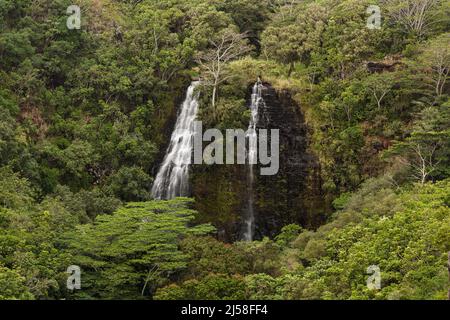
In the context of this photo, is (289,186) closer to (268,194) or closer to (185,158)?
(268,194)

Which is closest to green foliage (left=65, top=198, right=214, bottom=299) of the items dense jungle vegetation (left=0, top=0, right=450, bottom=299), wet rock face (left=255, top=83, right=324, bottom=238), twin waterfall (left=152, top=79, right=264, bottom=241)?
dense jungle vegetation (left=0, top=0, right=450, bottom=299)

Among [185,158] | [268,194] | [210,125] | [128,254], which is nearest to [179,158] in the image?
[185,158]

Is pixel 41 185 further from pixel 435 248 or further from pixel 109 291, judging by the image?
pixel 435 248

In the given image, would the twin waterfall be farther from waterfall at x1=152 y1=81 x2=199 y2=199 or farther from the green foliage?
the green foliage

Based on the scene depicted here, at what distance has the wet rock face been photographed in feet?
98.3

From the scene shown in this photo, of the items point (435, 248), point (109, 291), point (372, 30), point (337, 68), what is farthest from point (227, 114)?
point (435, 248)

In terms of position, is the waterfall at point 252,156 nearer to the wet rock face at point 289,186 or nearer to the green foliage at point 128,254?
the wet rock face at point 289,186

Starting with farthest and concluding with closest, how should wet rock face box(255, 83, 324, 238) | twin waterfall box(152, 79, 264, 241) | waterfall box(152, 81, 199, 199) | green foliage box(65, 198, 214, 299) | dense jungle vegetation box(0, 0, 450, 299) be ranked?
waterfall box(152, 81, 199, 199), twin waterfall box(152, 79, 264, 241), wet rock face box(255, 83, 324, 238), green foliage box(65, 198, 214, 299), dense jungle vegetation box(0, 0, 450, 299)

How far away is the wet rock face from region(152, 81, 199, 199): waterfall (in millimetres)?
3345

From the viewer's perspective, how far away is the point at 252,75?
32469 millimetres

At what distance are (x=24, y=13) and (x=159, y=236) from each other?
18955 millimetres

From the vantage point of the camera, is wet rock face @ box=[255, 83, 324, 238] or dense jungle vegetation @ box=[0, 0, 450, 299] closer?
dense jungle vegetation @ box=[0, 0, 450, 299]

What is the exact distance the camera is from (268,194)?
99.3 feet

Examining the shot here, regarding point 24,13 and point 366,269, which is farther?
point 24,13
